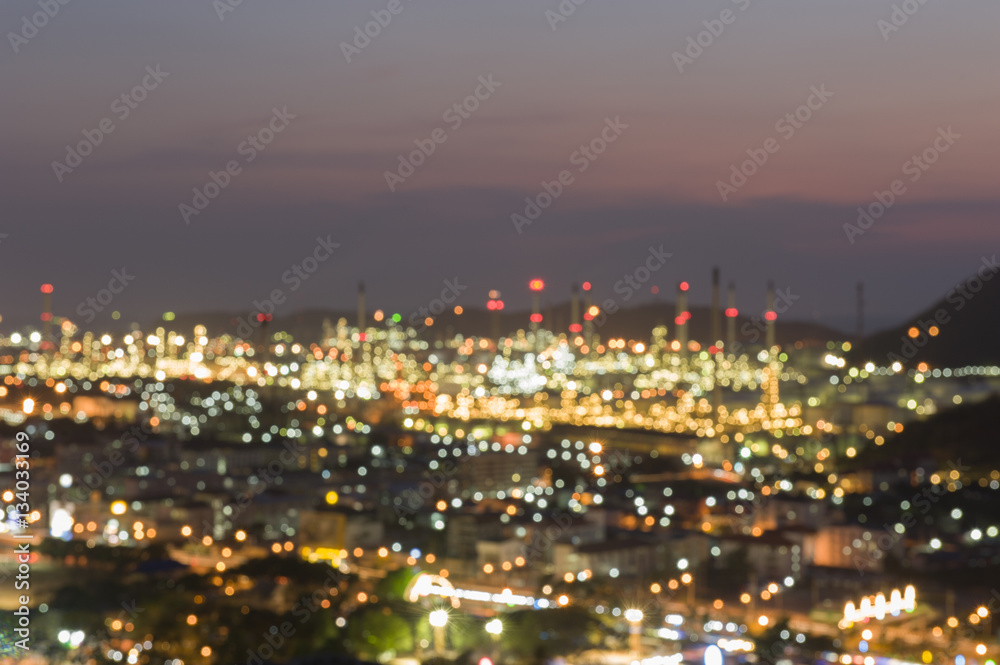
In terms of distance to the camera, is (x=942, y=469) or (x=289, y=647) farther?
(x=942, y=469)

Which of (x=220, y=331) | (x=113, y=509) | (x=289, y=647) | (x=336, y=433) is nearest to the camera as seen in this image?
(x=289, y=647)

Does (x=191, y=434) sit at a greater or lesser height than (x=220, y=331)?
lesser

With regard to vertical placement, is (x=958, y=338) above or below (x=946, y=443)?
above

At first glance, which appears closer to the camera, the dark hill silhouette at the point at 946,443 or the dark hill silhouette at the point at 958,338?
the dark hill silhouette at the point at 946,443

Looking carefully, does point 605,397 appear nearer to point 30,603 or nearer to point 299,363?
point 299,363

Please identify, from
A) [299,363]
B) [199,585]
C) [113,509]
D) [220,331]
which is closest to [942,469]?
[113,509]

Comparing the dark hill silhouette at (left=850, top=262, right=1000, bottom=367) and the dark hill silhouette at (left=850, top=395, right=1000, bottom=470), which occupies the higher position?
the dark hill silhouette at (left=850, top=262, right=1000, bottom=367)

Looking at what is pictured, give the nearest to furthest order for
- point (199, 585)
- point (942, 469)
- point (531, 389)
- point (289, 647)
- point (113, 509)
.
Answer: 1. point (289, 647)
2. point (199, 585)
3. point (113, 509)
4. point (942, 469)
5. point (531, 389)

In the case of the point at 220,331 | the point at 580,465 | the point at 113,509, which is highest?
the point at 220,331

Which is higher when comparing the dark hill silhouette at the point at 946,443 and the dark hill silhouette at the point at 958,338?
the dark hill silhouette at the point at 958,338

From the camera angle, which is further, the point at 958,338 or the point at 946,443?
the point at 958,338

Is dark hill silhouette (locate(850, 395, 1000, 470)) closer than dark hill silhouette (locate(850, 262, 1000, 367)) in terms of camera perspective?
Yes
